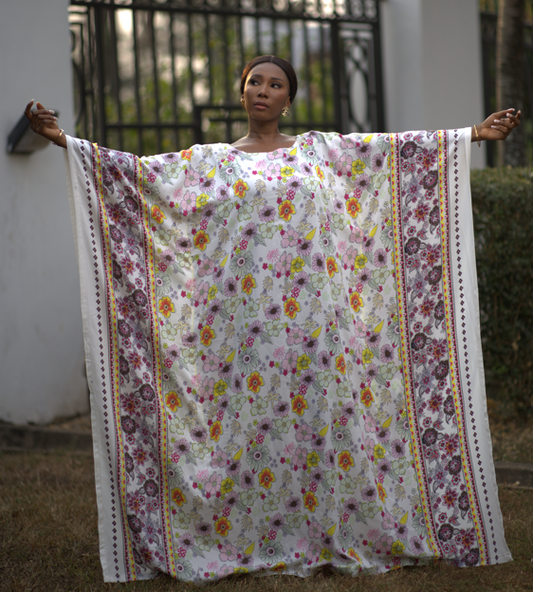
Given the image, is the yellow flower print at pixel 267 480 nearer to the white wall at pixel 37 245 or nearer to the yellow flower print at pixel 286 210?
the yellow flower print at pixel 286 210

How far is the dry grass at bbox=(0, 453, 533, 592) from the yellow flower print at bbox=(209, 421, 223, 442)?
0.53m

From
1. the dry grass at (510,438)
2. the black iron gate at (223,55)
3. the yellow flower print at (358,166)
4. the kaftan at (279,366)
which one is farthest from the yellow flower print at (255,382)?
the black iron gate at (223,55)

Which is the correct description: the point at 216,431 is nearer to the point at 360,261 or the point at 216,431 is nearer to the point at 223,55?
the point at 360,261

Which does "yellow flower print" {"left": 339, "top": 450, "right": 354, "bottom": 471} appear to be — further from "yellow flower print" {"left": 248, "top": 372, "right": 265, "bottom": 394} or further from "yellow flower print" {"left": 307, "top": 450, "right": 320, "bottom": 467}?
"yellow flower print" {"left": 248, "top": 372, "right": 265, "bottom": 394}

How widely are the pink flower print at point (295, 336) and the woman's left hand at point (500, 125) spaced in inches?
41.4

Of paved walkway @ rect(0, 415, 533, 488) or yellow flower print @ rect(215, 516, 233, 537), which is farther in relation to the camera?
paved walkway @ rect(0, 415, 533, 488)

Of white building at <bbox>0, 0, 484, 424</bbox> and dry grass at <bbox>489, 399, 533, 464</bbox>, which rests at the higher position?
white building at <bbox>0, 0, 484, 424</bbox>

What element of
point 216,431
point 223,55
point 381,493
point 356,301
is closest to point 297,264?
point 356,301

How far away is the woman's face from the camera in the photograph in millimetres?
2826

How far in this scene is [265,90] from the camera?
9.25ft

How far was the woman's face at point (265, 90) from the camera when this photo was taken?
283cm

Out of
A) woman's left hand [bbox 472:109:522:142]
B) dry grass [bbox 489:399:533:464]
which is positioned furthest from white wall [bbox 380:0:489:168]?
woman's left hand [bbox 472:109:522:142]

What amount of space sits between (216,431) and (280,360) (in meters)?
0.38

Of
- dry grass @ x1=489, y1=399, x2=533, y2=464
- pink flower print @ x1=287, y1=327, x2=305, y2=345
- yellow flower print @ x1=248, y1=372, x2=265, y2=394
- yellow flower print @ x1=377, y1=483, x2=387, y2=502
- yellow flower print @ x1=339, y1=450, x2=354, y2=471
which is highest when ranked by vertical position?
pink flower print @ x1=287, y1=327, x2=305, y2=345
